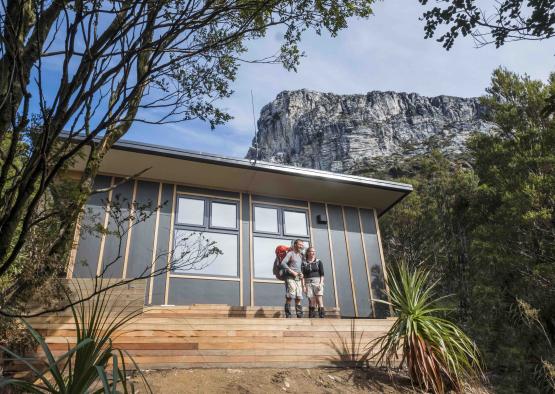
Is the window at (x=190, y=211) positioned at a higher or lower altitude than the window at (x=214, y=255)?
higher

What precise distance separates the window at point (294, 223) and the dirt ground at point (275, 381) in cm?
432

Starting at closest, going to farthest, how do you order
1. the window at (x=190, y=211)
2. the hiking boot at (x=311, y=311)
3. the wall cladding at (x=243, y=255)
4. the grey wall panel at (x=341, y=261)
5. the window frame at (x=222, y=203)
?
1. the hiking boot at (x=311, y=311)
2. the wall cladding at (x=243, y=255)
3. the window at (x=190, y=211)
4. the window frame at (x=222, y=203)
5. the grey wall panel at (x=341, y=261)

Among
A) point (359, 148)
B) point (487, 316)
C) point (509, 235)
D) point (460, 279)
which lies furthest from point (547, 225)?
point (359, 148)

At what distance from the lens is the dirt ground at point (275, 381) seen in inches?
154

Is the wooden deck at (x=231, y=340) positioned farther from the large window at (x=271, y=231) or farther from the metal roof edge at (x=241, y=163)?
the metal roof edge at (x=241, y=163)

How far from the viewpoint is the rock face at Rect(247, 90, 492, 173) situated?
56.9 metres

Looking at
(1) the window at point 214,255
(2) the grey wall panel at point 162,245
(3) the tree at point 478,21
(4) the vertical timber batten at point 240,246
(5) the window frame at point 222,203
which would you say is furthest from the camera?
(5) the window frame at point 222,203

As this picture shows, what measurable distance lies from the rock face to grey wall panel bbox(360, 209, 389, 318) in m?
42.0

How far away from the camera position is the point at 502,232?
46.5 ft

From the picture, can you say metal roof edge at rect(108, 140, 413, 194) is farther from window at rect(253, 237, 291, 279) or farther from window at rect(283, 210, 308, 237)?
window at rect(253, 237, 291, 279)

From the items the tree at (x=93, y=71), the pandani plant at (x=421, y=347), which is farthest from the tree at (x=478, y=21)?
the pandani plant at (x=421, y=347)

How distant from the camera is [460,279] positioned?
1775 centimetres

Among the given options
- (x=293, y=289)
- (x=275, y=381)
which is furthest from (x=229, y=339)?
(x=293, y=289)

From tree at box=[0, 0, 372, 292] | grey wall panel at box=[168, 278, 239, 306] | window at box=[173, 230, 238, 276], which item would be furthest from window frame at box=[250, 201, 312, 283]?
tree at box=[0, 0, 372, 292]
